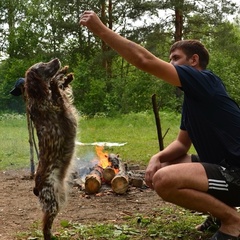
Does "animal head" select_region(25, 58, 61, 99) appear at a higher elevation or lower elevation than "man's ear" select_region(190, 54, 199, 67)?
lower

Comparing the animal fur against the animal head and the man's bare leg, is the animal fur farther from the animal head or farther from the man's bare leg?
the man's bare leg

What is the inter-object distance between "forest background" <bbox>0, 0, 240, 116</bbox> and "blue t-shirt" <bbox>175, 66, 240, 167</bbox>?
15203 millimetres

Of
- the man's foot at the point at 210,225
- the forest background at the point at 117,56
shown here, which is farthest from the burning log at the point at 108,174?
the forest background at the point at 117,56

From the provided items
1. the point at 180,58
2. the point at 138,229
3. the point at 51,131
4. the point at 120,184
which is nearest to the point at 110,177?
the point at 120,184

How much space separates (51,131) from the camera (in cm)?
392

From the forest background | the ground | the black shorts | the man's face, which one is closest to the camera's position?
the black shorts

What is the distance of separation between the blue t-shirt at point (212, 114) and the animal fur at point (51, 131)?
1110mm

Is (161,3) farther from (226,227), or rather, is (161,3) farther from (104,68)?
(226,227)

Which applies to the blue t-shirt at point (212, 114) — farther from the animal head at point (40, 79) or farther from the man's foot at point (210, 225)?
the animal head at point (40, 79)

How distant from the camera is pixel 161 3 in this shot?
19359 millimetres

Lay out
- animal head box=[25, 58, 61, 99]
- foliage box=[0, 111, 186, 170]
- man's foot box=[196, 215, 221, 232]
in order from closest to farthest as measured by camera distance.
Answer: animal head box=[25, 58, 61, 99] < man's foot box=[196, 215, 221, 232] < foliage box=[0, 111, 186, 170]

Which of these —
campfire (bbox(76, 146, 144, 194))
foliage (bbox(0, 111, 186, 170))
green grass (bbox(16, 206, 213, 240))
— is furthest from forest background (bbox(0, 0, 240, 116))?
green grass (bbox(16, 206, 213, 240))

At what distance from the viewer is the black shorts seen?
11.7 feet

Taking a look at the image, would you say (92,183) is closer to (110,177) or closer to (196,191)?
(110,177)
